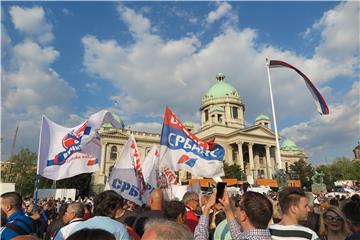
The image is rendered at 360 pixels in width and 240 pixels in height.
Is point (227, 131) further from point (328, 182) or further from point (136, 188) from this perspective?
point (136, 188)

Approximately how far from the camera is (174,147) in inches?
361

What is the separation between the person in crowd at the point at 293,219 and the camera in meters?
3.00

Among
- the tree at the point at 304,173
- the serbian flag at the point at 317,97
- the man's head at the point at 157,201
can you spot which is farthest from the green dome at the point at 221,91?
the man's head at the point at 157,201

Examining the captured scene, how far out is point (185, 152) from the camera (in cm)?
925

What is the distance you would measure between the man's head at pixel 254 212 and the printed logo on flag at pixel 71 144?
22.5ft

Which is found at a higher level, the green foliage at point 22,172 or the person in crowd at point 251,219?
the green foliage at point 22,172

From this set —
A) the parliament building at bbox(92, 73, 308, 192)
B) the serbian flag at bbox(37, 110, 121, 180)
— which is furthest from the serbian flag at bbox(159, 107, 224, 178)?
the parliament building at bbox(92, 73, 308, 192)

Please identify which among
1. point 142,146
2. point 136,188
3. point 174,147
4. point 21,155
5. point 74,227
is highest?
point 142,146

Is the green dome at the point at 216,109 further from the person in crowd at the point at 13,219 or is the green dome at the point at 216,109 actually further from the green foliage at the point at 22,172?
the person in crowd at the point at 13,219

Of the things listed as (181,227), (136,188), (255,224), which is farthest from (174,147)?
(181,227)

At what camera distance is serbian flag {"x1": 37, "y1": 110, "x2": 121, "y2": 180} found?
823 centimetres

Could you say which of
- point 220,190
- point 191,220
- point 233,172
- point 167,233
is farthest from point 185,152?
point 233,172

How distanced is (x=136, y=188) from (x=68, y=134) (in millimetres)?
2753

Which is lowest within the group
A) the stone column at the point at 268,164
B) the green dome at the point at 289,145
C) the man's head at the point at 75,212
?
the man's head at the point at 75,212
